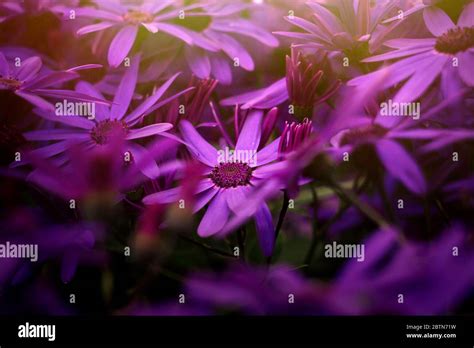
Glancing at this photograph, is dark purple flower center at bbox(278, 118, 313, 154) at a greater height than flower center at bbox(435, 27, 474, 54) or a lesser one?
lesser

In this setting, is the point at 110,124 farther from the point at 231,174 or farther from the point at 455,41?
the point at 455,41

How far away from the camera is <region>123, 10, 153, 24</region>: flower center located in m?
0.61

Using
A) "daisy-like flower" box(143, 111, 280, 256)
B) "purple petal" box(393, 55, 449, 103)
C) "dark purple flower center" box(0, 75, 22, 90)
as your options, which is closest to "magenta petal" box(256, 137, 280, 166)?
"daisy-like flower" box(143, 111, 280, 256)

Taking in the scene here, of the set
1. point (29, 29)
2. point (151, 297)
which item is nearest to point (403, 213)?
point (151, 297)

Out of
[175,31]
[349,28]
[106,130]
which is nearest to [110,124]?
[106,130]

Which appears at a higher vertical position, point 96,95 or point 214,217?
point 96,95

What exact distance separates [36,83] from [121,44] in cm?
A: 10

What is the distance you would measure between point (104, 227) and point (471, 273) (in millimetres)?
249

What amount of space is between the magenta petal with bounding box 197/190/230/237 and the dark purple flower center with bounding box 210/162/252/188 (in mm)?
21

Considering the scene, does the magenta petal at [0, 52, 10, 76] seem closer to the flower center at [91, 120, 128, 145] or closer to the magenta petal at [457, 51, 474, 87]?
the flower center at [91, 120, 128, 145]

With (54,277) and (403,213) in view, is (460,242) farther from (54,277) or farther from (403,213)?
(54,277)

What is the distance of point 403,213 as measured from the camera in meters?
0.55

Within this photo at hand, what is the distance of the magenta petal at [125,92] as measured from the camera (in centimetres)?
56

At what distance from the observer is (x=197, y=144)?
54cm
